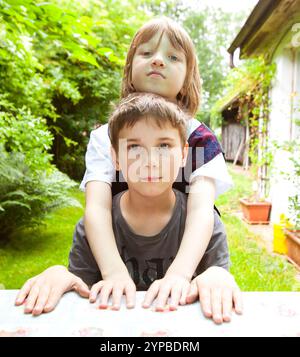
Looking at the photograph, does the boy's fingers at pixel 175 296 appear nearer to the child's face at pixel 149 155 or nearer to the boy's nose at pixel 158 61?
the child's face at pixel 149 155

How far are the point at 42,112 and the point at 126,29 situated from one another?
102 inches

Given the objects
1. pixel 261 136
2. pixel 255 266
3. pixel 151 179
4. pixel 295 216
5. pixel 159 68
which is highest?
pixel 261 136

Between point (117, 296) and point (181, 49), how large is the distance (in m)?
0.72

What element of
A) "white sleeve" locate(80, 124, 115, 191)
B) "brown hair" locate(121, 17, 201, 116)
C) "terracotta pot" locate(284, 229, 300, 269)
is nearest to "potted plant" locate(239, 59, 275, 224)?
"terracotta pot" locate(284, 229, 300, 269)

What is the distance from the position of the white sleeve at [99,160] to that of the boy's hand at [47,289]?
349 mm

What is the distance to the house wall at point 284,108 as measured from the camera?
419 cm

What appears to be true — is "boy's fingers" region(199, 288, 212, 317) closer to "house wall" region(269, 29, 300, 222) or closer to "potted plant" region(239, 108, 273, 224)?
"house wall" region(269, 29, 300, 222)

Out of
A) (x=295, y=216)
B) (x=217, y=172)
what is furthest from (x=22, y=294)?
(x=295, y=216)

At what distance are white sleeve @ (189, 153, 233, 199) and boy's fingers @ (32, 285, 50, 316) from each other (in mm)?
549

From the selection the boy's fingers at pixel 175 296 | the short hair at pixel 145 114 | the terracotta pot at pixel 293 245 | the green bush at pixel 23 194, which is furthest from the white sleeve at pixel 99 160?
the terracotta pot at pixel 293 245

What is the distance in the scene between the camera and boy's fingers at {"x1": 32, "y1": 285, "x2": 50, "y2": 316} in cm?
73

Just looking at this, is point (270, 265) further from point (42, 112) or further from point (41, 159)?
point (42, 112)

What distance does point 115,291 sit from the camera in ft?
2.70

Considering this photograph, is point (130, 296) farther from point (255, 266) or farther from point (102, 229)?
point (255, 266)
